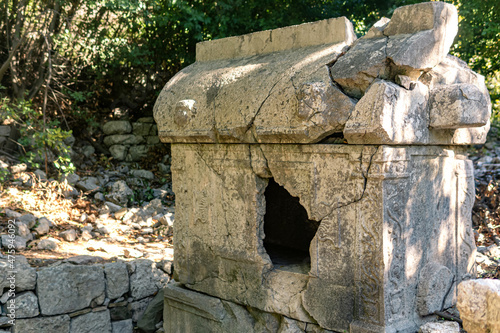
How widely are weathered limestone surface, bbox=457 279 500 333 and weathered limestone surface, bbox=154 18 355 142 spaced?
51.0 inches

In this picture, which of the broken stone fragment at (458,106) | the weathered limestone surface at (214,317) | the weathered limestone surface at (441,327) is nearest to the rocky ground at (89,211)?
the weathered limestone surface at (214,317)

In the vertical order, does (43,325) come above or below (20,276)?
below

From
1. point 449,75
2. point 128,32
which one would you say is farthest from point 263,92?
point 128,32

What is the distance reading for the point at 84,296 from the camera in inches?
193

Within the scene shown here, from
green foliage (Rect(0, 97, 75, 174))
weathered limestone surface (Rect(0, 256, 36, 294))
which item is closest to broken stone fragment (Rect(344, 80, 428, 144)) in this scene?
weathered limestone surface (Rect(0, 256, 36, 294))

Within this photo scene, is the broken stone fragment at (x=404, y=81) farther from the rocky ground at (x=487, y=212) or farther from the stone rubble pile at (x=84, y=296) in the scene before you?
the stone rubble pile at (x=84, y=296)

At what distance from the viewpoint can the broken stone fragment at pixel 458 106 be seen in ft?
11.1

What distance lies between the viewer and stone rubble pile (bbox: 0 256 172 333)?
4594 mm

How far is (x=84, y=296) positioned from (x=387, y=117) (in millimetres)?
3398

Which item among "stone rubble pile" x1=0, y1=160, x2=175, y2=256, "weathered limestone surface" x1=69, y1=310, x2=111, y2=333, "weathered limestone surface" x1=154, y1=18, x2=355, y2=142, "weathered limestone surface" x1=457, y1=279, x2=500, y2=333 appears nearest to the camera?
"weathered limestone surface" x1=457, y1=279, x2=500, y2=333

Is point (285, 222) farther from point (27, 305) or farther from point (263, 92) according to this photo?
point (27, 305)

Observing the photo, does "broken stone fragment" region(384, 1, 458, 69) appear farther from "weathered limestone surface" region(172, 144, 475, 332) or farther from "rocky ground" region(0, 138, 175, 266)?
"rocky ground" region(0, 138, 175, 266)

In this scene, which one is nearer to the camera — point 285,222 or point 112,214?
point 285,222

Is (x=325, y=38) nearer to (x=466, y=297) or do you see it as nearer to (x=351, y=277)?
(x=351, y=277)
